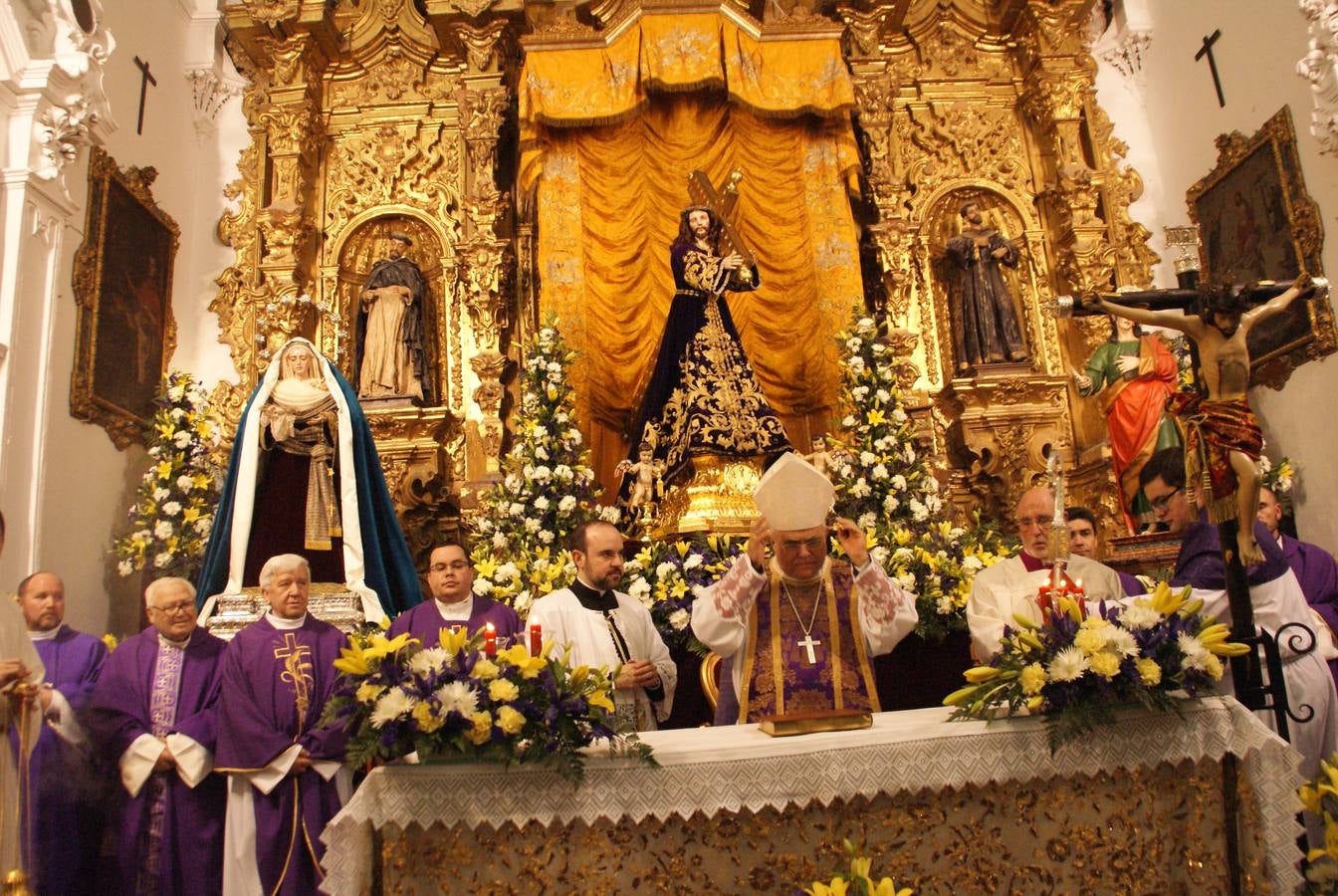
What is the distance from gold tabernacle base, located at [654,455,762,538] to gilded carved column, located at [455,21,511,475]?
6.92 ft

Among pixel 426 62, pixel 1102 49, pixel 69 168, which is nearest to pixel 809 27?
pixel 1102 49

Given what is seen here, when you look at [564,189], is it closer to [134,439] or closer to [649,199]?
[649,199]

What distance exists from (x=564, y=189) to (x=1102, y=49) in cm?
588

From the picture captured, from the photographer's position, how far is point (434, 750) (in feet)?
9.59

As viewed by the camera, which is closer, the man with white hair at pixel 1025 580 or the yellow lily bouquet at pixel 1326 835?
the yellow lily bouquet at pixel 1326 835

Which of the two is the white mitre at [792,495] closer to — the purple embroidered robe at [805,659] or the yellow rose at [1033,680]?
the purple embroidered robe at [805,659]

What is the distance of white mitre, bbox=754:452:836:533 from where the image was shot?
347cm

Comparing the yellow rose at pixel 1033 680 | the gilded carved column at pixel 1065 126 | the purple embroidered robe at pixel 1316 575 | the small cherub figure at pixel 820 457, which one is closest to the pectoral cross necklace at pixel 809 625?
the yellow rose at pixel 1033 680

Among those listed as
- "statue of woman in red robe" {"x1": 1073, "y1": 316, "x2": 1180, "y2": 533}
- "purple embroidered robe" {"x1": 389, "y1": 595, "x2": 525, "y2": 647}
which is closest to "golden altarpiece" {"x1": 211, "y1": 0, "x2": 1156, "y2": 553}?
"statue of woman in red robe" {"x1": 1073, "y1": 316, "x2": 1180, "y2": 533}

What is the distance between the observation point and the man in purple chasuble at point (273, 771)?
4.27 meters

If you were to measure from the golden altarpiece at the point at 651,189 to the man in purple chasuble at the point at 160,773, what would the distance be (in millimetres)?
4461

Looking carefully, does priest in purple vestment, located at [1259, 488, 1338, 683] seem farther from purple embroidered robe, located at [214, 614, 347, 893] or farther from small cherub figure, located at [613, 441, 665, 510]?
purple embroidered robe, located at [214, 614, 347, 893]

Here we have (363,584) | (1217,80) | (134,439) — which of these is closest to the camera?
(363,584)

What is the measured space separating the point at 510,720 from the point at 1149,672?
1886 mm
